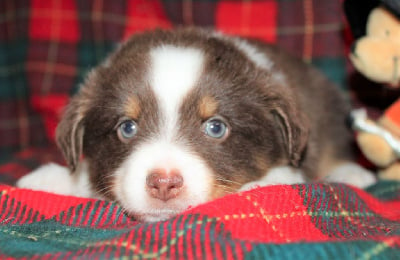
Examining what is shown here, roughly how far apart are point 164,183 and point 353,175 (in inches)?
78.7

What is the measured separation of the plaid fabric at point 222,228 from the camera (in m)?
2.53

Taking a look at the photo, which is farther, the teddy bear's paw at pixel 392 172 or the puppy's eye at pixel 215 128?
the teddy bear's paw at pixel 392 172

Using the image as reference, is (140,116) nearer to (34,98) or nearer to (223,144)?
(223,144)

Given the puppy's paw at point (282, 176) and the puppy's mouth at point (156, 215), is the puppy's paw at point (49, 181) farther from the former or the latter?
the puppy's paw at point (282, 176)

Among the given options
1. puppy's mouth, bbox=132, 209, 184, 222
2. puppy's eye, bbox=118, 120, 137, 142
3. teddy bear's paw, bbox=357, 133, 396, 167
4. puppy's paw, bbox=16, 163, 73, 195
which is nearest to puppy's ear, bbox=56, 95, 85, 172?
puppy's paw, bbox=16, 163, 73, 195

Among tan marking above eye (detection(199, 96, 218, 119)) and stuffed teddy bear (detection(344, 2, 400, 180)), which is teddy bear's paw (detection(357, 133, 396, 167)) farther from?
tan marking above eye (detection(199, 96, 218, 119))

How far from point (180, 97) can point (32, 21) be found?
9.68 feet

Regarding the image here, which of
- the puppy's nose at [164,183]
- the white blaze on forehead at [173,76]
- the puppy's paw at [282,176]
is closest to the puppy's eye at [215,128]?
the white blaze on forehead at [173,76]

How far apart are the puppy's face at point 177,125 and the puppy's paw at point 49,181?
0.28 m

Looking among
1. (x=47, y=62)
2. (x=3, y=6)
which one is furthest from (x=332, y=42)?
(x=3, y=6)

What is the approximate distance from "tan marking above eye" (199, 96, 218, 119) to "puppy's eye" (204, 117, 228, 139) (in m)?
0.04

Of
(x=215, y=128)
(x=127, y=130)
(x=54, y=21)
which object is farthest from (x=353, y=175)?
(x=54, y=21)

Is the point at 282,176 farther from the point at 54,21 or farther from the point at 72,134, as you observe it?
the point at 54,21

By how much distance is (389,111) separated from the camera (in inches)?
160
